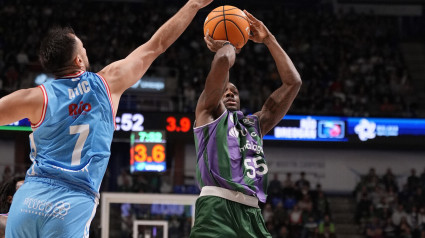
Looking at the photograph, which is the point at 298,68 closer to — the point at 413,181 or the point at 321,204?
the point at 413,181

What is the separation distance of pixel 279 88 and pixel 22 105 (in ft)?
7.75

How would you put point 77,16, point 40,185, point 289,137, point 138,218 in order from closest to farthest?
1. point 40,185
2. point 138,218
3. point 289,137
4. point 77,16

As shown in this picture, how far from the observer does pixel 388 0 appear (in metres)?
25.5

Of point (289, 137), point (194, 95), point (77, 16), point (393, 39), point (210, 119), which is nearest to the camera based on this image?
point (210, 119)

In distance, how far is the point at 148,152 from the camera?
489 inches

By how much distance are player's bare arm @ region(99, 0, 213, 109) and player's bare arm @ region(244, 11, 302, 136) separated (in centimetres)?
140

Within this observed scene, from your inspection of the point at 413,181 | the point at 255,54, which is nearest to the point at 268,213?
the point at 413,181

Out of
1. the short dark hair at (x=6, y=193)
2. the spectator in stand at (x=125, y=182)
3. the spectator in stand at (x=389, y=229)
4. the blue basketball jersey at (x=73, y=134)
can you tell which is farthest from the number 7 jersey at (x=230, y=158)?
the spectator in stand at (x=389, y=229)

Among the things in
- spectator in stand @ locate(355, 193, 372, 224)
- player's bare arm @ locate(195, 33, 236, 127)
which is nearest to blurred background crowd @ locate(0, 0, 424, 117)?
spectator in stand @ locate(355, 193, 372, 224)

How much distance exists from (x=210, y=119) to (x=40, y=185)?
63.7 inches

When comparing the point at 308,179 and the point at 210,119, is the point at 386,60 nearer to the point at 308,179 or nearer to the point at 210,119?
the point at 308,179

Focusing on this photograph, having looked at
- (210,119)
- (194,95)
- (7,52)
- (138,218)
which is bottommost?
(138,218)

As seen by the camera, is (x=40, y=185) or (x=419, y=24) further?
(x=419, y=24)

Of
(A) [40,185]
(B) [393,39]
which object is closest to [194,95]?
(B) [393,39]
